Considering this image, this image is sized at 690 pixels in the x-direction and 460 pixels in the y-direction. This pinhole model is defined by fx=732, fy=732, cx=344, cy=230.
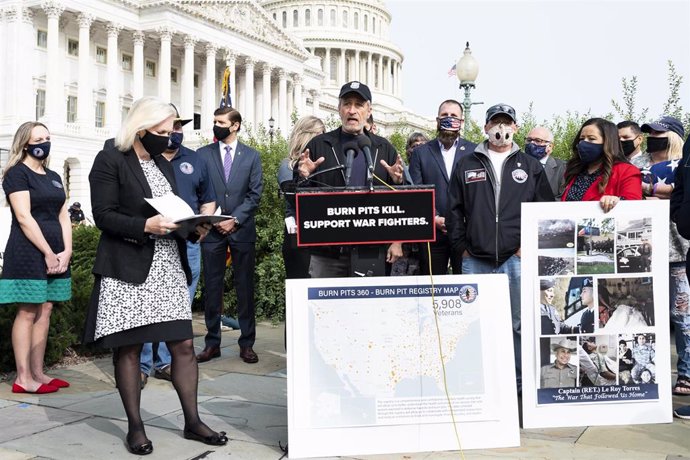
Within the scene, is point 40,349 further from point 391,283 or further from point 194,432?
point 391,283

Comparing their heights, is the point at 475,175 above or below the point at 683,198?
above

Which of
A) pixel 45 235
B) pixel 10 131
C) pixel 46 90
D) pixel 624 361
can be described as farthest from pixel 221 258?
pixel 46 90

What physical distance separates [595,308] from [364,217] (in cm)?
167

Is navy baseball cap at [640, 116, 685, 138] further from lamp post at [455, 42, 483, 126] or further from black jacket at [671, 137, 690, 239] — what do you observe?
lamp post at [455, 42, 483, 126]

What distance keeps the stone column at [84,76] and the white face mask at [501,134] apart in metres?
50.7

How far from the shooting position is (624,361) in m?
4.77

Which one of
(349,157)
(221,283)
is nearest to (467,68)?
(221,283)

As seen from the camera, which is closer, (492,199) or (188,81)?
(492,199)

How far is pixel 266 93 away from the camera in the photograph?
71.0 meters

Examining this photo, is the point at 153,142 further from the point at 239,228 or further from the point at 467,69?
the point at 467,69

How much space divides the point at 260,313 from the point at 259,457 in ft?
19.4

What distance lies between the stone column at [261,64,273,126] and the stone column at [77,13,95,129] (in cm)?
1998

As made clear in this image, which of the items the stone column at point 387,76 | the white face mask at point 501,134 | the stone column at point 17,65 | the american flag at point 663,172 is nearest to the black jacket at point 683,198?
the american flag at point 663,172

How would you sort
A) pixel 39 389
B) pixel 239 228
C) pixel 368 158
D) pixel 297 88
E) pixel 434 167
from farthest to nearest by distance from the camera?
pixel 297 88, pixel 239 228, pixel 434 167, pixel 39 389, pixel 368 158
